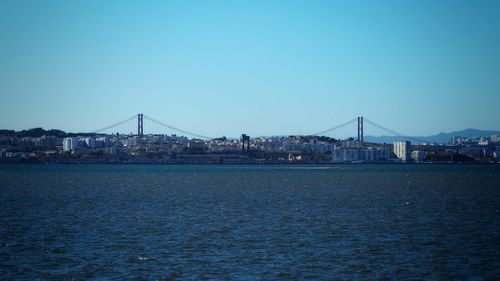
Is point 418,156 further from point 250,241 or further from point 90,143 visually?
point 250,241

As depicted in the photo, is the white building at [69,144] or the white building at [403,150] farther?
the white building at [403,150]

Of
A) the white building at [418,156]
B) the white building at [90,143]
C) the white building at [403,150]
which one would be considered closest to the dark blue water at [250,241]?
the white building at [418,156]

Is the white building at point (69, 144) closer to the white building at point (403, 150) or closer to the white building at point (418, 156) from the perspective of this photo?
the white building at point (403, 150)

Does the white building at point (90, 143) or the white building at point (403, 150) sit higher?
the white building at point (90, 143)

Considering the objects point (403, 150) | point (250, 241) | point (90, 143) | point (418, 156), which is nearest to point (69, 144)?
point (90, 143)

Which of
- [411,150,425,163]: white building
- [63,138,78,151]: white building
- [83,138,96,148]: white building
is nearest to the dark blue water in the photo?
[411,150,425,163]: white building

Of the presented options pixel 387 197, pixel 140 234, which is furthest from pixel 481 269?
pixel 387 197

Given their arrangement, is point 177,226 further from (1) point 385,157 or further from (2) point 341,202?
(1) point 385,157

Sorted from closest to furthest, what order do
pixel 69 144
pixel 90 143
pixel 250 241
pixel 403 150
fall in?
pixel 250 241 → pixel 69 144 → pixel 403 150 → pixel 90 143
